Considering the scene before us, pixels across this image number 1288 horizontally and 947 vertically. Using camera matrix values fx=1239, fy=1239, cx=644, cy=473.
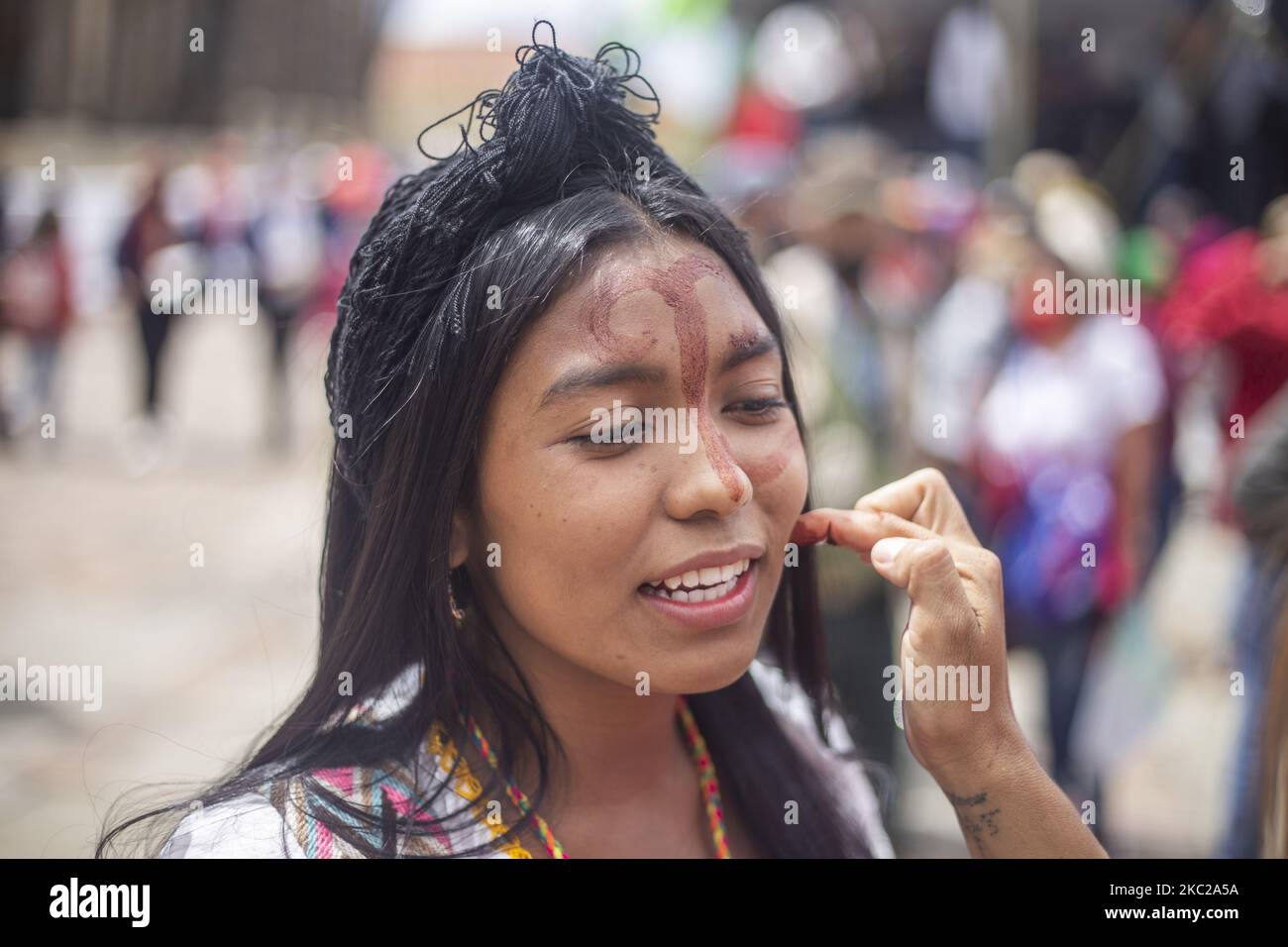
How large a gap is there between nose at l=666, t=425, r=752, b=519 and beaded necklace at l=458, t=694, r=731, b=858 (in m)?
0.43

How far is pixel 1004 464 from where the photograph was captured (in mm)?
4137

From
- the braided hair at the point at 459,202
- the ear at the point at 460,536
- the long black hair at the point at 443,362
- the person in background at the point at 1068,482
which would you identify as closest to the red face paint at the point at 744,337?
the long black hair at the point at 443,362

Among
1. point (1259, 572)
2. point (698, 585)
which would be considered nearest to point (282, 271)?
point (1259, 572)

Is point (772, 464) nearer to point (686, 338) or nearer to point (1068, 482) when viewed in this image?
point (686, 338)

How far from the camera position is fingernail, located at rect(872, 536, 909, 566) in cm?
156

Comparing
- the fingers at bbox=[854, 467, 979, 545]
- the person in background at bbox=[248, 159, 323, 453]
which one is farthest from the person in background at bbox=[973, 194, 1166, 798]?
the person in background at bbox=[248, 159, 323, 453]

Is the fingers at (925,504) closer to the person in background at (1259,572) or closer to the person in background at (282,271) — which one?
the person in background at (1259,572)

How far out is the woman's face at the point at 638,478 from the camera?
1455mm

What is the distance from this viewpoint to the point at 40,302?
9.58 metres

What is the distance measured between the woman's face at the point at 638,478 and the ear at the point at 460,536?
3 centimetres

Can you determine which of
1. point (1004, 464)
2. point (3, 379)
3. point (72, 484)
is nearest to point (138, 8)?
point (3, 379)

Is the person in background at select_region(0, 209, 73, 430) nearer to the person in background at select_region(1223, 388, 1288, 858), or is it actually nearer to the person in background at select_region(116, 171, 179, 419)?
the person in background at select_region(116, 171, 179, 419)
